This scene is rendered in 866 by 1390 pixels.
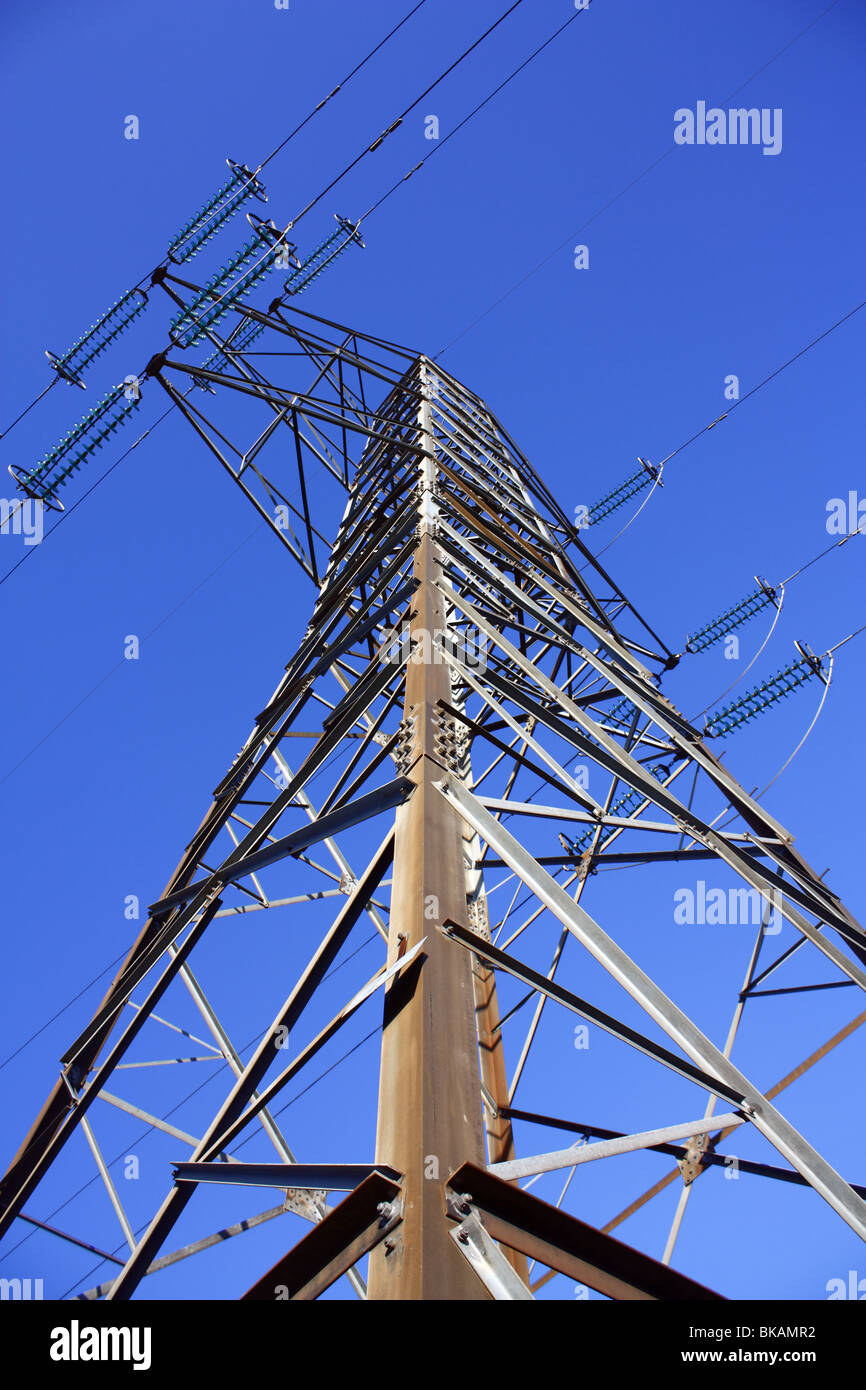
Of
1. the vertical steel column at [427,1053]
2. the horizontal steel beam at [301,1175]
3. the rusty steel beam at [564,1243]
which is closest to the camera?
the vertical steel column at [427,1053]

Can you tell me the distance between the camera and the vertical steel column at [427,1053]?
253 centimetres

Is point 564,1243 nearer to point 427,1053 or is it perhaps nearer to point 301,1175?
point 427,1053

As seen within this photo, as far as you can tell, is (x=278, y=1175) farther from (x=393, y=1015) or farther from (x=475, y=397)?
(x=475, y=397)

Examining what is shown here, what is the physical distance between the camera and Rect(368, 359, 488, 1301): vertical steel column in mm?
2527

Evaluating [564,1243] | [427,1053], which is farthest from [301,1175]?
[564,1243]

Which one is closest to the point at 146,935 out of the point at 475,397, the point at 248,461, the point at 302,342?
the point at 248,461

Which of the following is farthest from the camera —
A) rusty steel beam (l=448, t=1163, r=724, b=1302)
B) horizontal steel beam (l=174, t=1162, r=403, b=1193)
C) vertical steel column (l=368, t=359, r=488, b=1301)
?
horizontal steel beam (l=174, t=1162, r=403, b=1193)

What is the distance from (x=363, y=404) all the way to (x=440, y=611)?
310 inches

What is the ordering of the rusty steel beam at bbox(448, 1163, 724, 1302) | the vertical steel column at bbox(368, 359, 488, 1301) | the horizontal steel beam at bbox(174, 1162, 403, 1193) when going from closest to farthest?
the vertical steel column at bbox(368, 359, 488, 1301) < the rusty steel beam at bbox(448, 1163, 724, 1302) < the horizontal steel beam at bbox(174, 1162, 403, 1193)

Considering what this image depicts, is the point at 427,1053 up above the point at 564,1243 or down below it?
above

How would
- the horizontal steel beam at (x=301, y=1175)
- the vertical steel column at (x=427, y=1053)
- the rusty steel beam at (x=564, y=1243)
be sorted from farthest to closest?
the horizontal steel beam at (x=301, y=1175) < the rusty steel beam at (x=564, y=1243) < the vertical steel column at (x=427, y=1053)

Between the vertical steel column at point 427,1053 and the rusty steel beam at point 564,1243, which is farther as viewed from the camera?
the rusty steel beam at point 564,1243

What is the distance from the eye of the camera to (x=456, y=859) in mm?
4121

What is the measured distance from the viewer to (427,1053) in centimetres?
307
